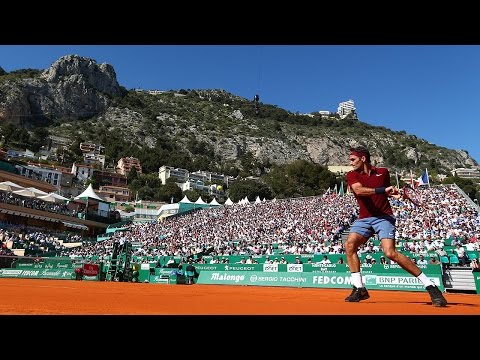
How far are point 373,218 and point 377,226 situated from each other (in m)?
0.13

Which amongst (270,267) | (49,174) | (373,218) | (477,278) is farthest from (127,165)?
(373,218)

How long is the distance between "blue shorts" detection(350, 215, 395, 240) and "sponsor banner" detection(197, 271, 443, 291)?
9.41 metres

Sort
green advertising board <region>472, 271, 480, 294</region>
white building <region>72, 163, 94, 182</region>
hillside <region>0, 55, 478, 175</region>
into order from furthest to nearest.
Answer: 1. hillside <region>0, 55, 478, 175</region>
2. white building <region>72, 163, 94, 182</region>
3. green advertising board <region>472, 271, 480, 294</region>

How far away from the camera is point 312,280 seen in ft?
55.3

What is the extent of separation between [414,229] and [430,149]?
171226 millimetres

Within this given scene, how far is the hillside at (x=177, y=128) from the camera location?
12888 centimetres

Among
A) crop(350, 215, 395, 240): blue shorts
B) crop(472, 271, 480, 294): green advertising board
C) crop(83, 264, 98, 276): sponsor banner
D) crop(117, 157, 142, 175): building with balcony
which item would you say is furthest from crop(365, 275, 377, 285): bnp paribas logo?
crop(117, 157, 142, 175): building with balcony

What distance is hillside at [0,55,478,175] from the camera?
129m

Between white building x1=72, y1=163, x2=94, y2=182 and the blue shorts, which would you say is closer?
the blue shorts

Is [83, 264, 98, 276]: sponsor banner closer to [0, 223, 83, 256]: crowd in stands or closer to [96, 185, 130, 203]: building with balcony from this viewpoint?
[0, 223, 83, 256]: crowd in stands
